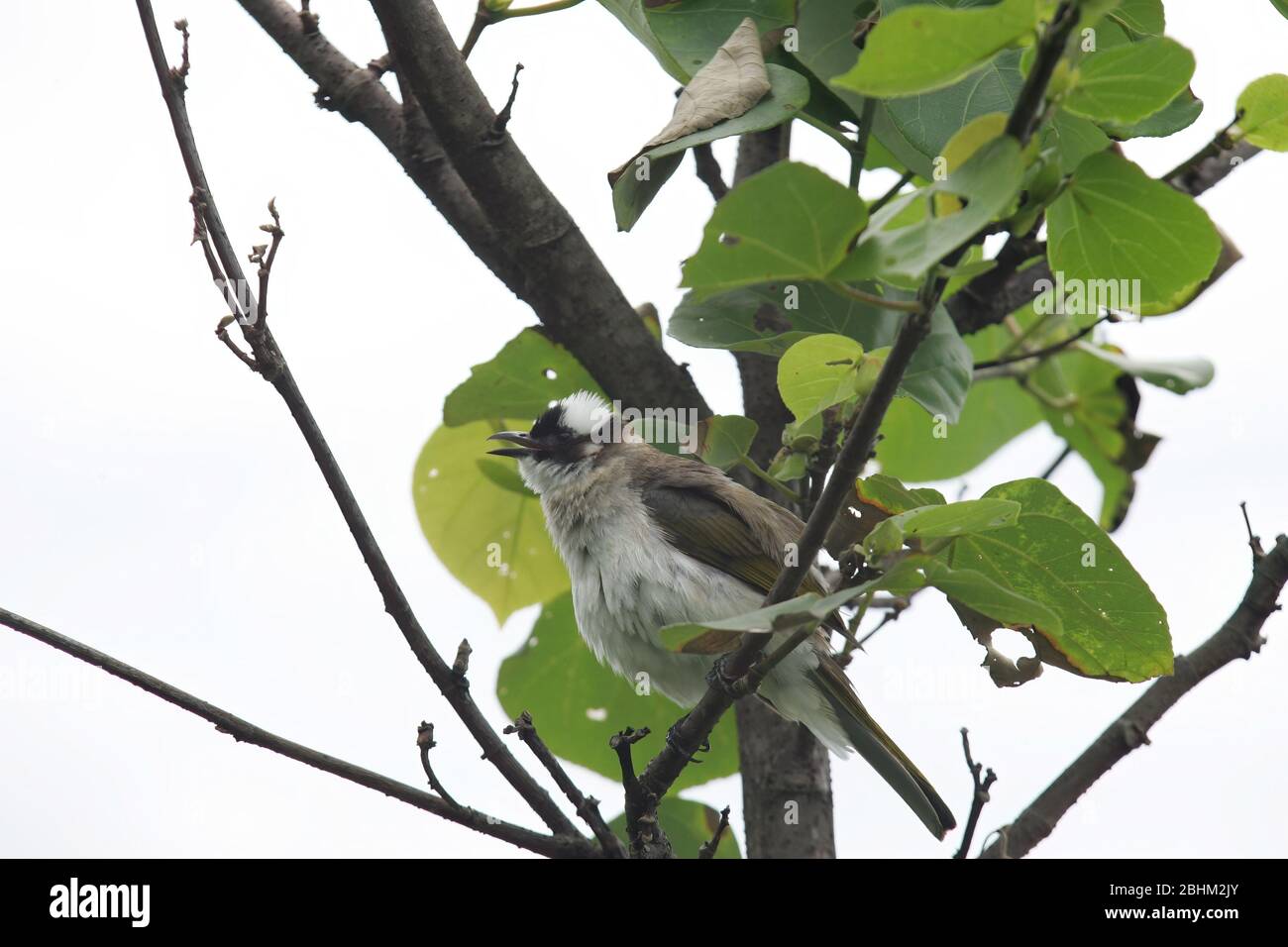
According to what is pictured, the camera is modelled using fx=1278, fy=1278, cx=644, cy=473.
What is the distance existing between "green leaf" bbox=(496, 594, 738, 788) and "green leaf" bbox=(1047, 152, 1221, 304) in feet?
6.75

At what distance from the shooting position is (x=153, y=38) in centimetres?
204

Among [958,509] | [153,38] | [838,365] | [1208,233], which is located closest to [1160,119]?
[1208,233]

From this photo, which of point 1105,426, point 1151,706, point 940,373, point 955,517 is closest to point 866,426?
point 955,517

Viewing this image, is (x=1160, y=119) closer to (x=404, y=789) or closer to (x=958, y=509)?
(x=958, y=509)

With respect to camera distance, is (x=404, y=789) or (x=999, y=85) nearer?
(x=999, y=85)

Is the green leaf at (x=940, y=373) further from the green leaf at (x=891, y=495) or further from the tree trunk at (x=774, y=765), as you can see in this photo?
the tree trunk at (x=774, y=765)

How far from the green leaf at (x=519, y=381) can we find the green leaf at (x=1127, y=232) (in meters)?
1.77

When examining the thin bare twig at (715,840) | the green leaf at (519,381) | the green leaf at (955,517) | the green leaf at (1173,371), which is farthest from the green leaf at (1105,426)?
the green leaf at (955,517)

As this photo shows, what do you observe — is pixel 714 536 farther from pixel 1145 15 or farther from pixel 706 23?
pixel 1145 15

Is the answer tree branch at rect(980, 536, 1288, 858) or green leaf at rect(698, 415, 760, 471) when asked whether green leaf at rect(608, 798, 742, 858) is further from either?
green leaf at rect(698, 415, 760, 471)

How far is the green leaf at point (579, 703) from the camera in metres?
3.54

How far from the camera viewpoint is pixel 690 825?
3.15 m

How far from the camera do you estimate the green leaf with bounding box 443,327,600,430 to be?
331cm

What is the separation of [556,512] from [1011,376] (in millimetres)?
1397
